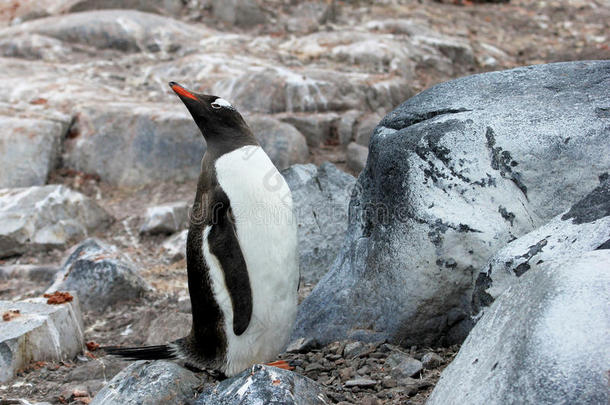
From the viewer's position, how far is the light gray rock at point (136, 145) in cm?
744

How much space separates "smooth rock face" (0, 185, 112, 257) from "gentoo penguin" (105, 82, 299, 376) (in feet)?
11.2

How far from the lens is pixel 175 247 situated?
626 centimetres

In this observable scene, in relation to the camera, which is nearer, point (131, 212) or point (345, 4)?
point (131, 212)

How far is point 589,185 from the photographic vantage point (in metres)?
3.11

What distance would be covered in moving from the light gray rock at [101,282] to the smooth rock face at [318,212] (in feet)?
4.55

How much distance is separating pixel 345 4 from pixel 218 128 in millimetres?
8296

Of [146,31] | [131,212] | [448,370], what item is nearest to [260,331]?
[448,370]

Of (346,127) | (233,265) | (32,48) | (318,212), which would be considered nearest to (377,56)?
(346,127)

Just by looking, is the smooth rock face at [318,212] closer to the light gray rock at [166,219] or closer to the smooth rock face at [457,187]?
the smooth rock face at [457,187]

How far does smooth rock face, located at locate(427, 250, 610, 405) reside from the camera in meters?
1.87

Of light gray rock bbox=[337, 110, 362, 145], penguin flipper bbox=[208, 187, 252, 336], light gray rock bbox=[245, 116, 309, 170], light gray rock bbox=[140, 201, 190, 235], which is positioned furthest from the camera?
light gray rock bbox=[337, 110, 362, 145]

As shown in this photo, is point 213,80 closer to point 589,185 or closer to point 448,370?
point 589,185

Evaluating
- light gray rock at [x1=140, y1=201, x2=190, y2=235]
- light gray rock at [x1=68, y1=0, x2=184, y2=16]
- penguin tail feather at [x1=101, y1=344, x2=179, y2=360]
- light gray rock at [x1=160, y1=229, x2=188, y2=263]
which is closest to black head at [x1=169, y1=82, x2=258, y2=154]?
penguin tail feather at [x1=101, y1=344, x2=179, y2=360]

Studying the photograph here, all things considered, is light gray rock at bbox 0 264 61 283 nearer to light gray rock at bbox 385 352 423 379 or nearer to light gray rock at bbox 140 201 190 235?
light gray rock at bbox 140 201 190 235
